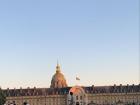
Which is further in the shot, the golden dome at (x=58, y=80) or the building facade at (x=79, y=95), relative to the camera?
the golden dome at (x=58, y=80)

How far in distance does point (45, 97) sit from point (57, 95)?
14.4 ft

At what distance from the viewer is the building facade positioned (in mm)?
164125

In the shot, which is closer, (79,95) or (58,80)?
(79,95)

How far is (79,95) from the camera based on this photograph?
164250 millimetres

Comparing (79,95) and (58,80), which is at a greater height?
(58,80)

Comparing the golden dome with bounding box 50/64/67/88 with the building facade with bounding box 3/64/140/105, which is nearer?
the building facade with bounding box 3/64/140/105

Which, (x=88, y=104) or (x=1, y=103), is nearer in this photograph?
(x=1, y=103)

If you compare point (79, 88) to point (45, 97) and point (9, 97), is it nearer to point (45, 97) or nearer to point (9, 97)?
point (45, 97)

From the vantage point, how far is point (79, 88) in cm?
16450

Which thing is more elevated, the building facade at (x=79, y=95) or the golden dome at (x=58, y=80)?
the golden dome at (x=58, y=80)

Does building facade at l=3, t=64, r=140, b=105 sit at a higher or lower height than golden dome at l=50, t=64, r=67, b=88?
lower

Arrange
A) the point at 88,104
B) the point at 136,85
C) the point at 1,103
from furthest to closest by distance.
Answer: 1. the point at 136,85
2. the point at 88,104
3. the point at 1,103

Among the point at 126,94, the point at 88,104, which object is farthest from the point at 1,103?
the point at 126,94

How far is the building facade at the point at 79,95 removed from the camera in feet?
538
